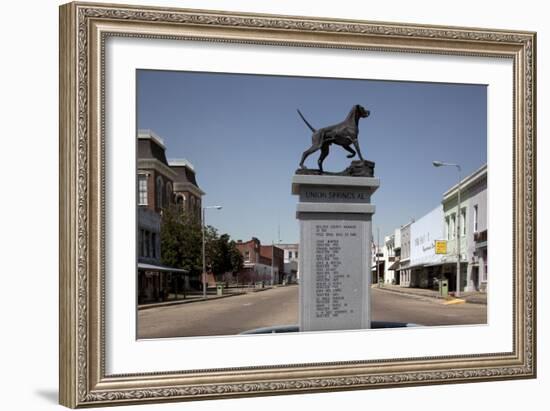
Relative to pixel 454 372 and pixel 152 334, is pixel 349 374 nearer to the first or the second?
pixel 454 372

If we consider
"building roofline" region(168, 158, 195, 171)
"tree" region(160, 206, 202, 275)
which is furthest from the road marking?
"building roofline" region(168, 158, 195, 171)

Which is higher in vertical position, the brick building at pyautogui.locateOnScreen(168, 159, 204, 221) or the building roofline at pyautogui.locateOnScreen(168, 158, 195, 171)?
the building roofline at pyautogui.locateOnScreen(168, 158, 195, 171)

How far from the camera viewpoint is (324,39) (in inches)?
346

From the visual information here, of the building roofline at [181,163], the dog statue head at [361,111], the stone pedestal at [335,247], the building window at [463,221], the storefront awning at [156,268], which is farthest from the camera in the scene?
the stone pedestal at [335,247]

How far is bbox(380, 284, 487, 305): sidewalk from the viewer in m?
9.66

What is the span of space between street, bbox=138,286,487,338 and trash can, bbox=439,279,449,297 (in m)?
0.14

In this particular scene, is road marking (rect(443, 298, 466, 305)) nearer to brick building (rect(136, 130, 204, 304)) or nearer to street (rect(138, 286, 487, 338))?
street (rect(138, 286, 487, 338))

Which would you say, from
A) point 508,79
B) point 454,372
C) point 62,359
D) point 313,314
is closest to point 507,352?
point 454,372

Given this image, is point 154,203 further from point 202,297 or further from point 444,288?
point 444,288

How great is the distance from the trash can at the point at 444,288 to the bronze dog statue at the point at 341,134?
73.4 inches

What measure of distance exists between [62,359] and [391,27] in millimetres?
4995

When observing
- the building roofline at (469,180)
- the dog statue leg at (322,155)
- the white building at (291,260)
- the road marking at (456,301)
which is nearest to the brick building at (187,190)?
the white building at (291,260)

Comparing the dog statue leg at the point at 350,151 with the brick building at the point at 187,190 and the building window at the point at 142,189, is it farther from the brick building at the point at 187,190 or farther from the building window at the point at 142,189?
the building window at the point at 142,189

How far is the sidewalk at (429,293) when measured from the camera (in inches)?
380
